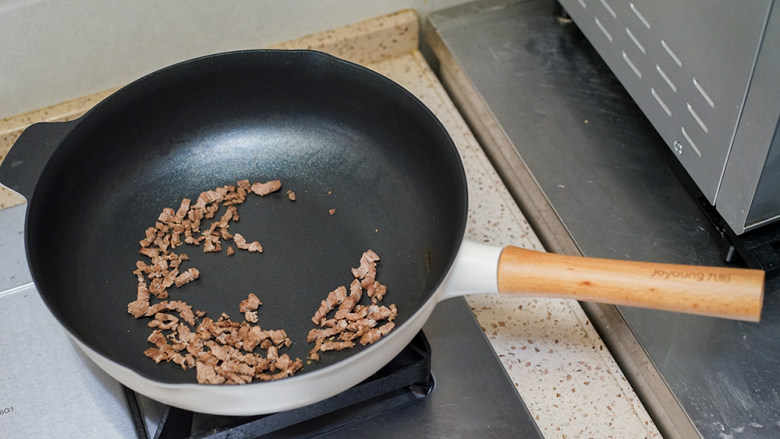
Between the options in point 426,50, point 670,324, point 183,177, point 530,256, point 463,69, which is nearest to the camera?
point 530,256

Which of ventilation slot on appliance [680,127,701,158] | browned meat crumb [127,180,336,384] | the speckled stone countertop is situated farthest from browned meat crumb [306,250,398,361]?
ventilation slot on appliance [680,127,701,158]

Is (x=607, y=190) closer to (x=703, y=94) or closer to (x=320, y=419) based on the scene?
(x=703, y=94)

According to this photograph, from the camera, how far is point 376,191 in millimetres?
812

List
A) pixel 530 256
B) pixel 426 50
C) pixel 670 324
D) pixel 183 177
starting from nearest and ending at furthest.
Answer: pixel 530 256, pixel 670 324, pixel 183 177, pixel 426 50

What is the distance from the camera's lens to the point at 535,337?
75cm

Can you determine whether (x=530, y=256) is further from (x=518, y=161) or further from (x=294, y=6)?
(x=294, y=6)

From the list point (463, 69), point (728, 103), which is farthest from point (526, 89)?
point (728, 103)

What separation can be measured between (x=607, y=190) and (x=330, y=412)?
35cm

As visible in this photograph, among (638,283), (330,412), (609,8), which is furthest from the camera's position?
(609,8)

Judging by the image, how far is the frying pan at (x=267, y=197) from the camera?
693 millimetres

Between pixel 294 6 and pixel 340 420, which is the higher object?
pixel 294 6

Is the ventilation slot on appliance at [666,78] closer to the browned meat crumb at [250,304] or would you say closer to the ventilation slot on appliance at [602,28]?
the ventilation slot on appliance at [602,28]

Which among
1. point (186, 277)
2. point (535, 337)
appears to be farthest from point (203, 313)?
point (535, 337)

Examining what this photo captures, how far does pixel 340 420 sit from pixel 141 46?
1.60 ft
